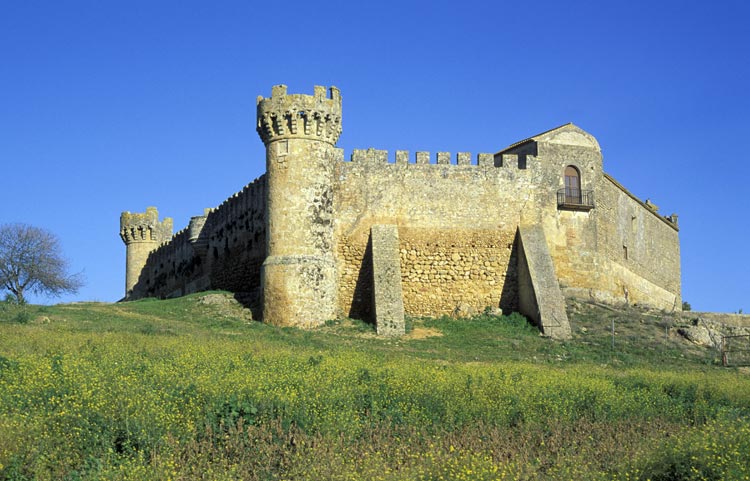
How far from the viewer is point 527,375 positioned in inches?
826

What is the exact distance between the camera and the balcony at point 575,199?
34.6 m

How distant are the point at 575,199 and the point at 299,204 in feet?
32.7

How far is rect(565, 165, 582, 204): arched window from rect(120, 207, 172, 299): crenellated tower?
85.6 feet

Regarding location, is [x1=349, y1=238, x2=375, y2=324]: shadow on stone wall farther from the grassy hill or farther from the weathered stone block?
the grassy hill

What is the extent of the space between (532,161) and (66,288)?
2548cm

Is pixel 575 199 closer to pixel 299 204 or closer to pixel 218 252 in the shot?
pixel 299 204

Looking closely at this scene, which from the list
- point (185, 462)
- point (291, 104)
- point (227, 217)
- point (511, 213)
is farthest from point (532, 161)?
point (185, 462)

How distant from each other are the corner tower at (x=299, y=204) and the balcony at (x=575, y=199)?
26.7 ft

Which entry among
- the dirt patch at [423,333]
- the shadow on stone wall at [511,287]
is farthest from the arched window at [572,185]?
the dirt patch at [423,333]

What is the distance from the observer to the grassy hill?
13.7 metres

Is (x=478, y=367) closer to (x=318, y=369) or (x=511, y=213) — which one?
(x=318, y=369)

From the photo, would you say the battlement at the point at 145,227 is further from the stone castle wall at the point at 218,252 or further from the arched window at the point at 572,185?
the arched window at the point at 572,185

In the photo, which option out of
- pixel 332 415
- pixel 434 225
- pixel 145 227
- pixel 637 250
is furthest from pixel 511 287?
pixel 145 227

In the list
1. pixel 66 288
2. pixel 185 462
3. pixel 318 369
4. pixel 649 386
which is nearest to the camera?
pixel 185 462
